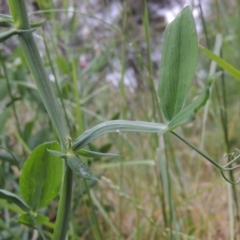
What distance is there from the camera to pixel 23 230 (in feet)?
2.06

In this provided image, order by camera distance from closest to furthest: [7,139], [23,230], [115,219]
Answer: [23,230]
[7,139]
[115,219]

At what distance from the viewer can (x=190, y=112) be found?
0.22 metres

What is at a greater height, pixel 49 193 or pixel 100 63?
pixel 100 63

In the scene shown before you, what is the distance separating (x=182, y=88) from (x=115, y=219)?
0.64m

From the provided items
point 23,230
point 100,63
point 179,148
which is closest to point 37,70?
point 23,230

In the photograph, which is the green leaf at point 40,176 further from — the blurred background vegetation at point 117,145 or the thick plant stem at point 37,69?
the blurred background vegetation at point 117,145

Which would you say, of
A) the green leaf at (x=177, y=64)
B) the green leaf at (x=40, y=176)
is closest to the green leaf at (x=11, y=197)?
the green leaf at (x=40, y=176)

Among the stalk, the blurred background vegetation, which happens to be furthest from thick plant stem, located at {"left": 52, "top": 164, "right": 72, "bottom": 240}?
the blurred background vegetation

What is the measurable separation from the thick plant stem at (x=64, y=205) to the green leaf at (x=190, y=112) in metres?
0.06

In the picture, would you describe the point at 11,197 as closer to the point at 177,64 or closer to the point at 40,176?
the point at 40,176

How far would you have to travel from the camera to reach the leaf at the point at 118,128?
0.83 ft

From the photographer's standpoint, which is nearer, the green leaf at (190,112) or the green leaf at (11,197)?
the green leaf at (190,112)

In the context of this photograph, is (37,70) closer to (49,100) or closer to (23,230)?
(49,100)

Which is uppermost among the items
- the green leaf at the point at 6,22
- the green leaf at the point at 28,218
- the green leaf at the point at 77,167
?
the green leaf at the point at 6,22
